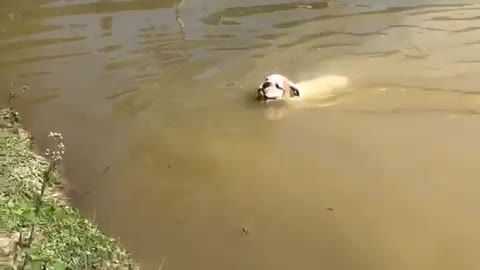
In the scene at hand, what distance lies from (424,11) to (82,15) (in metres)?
4.13

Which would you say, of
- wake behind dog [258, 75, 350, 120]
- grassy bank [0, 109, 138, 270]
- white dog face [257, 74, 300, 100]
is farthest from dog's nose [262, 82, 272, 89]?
grassy bank [0, 109, 138, 270]

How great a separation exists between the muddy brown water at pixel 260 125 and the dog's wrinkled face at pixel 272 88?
13 centimetres

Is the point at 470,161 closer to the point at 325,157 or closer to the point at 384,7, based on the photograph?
the point at 325,157

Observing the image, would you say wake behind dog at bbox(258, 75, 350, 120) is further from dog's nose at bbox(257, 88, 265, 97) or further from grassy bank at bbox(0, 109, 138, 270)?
grassy bank at bbox(0, 109, 138, 270)

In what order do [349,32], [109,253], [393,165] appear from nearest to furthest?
[109,253]
[393,165]
[349,32]

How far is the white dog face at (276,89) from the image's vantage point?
22.6ft

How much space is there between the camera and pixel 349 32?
8.36 metres

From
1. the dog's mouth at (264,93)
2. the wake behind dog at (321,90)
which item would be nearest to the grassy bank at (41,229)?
the dog's mouth at (264,93)

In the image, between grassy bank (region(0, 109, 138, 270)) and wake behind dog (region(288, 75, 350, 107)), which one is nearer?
grassy bank (region(0, 109, 138, 270))

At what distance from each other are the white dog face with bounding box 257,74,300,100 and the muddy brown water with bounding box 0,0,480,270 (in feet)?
0.44

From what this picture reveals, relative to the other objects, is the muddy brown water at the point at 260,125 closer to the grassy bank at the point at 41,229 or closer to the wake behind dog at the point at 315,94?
the wake behind dog at the point at 315,94

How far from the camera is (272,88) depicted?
691cm

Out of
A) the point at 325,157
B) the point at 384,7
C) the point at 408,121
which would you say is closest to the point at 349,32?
the point at 384,7

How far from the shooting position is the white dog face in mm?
6902
